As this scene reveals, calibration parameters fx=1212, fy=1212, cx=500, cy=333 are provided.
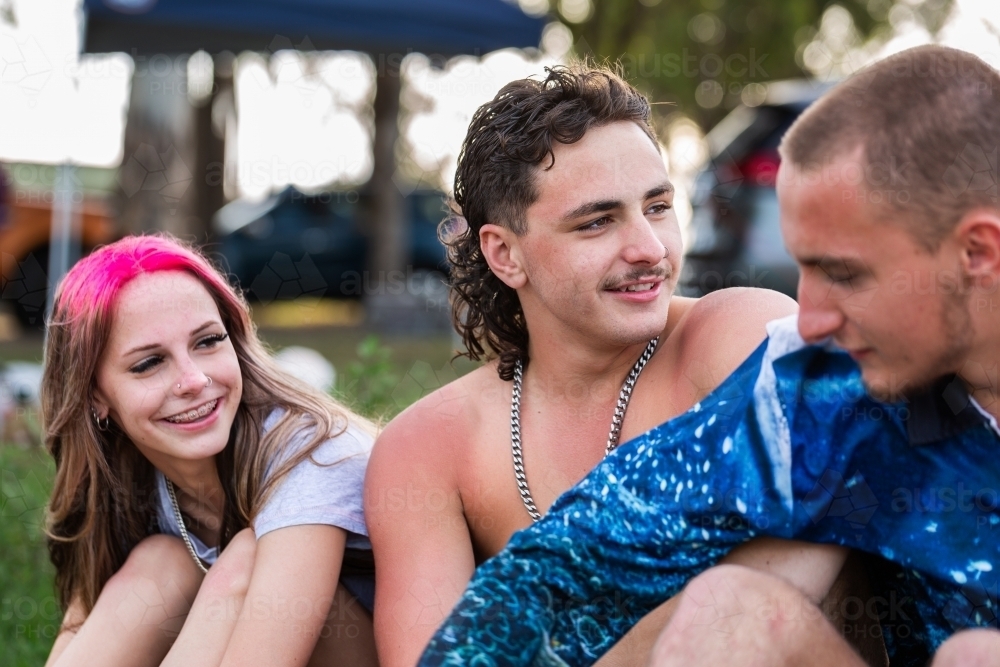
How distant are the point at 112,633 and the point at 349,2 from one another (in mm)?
3840

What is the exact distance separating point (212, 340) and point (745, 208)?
13.2 feet

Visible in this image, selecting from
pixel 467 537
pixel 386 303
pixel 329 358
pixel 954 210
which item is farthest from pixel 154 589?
pixel 386 303

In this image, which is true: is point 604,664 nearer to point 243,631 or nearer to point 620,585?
point 620,585

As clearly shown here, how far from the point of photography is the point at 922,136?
64.4 inches

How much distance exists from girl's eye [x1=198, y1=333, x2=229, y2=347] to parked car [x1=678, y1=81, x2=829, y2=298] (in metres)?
3.26

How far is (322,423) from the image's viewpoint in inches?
105

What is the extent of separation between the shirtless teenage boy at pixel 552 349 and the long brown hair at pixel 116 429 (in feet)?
1.04

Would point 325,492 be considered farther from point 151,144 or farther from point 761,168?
point 151,144

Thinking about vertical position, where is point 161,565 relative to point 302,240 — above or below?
above

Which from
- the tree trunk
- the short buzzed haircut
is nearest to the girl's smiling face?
the short buzzed haircut

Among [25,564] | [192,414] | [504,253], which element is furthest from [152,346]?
[25,564]

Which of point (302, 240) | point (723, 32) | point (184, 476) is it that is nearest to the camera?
point (184, 476)

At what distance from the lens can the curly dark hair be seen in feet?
8.20

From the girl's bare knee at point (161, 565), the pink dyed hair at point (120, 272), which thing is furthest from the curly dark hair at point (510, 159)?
the girl's bare knee at point (161, 565)
